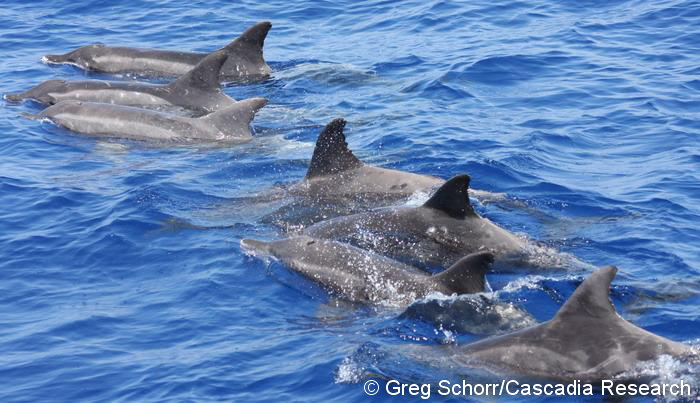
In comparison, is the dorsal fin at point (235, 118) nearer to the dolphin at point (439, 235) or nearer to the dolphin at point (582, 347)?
the dolphin at point (439, 235)

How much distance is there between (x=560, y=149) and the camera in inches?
698

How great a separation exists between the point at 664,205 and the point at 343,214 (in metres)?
4.57

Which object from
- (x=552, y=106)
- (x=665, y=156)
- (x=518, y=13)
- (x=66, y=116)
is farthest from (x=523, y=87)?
(x=66, y=116)

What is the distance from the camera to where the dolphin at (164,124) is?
18.4 metres

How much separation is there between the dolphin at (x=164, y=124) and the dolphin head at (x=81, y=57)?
4.65 meters

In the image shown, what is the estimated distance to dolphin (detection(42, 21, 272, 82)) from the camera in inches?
890

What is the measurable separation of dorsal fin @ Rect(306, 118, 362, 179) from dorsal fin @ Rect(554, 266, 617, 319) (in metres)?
5.72

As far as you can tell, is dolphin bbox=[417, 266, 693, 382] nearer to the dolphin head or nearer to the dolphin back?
the dolphin back

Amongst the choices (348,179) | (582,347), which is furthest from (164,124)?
(582,347)

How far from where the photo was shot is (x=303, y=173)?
16.7 metres

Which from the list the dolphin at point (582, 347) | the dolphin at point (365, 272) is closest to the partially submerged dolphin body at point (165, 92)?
the dolphin at point (365, 272)

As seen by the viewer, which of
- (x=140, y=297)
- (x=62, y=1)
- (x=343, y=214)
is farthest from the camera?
(x=62, y=1)

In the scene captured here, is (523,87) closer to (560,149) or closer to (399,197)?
(560,149)

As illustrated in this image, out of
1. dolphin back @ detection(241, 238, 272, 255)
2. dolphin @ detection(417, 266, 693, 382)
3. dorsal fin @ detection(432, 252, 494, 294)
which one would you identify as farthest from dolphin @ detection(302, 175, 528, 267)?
dolphin @ detection(417, 266, 693, 382)
